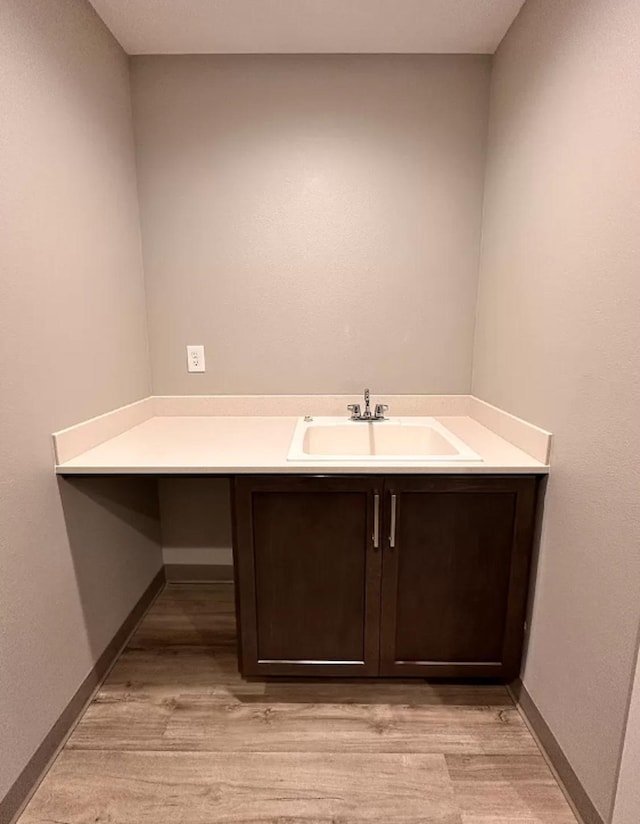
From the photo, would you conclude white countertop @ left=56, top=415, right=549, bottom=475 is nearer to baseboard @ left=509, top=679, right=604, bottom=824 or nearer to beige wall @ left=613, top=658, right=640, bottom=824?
beige wall @ left=613, top=658, right=640, bottom=824

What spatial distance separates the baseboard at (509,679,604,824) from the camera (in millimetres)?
1129

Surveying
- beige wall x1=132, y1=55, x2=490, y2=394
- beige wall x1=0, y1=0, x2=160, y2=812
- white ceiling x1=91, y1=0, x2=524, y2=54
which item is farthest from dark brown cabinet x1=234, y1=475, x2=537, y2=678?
white ceiling x1=91, y1=0, x2=524, y2=54

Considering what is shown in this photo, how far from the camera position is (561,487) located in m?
1.27

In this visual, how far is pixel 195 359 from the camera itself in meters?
2.02

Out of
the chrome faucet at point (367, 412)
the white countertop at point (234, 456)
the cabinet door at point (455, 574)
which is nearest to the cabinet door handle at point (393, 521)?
the cabinet door at point (455, 574)

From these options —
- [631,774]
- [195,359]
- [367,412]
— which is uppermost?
[195,359]

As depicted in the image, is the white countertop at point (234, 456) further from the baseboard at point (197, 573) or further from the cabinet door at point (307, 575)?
the baseboard at point (197, 573)

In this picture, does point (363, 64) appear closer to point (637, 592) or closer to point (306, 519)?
point (306, 519)

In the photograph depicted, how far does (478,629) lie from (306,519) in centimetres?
72

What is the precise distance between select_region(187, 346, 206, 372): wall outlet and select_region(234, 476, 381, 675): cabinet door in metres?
0.84

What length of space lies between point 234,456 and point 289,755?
96 centimetres

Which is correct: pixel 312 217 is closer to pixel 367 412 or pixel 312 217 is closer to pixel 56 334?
pixel 367 412

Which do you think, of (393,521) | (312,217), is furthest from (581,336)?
(312,217)

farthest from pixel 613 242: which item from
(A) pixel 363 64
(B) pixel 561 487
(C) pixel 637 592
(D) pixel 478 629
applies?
(A) pixel 363 64
